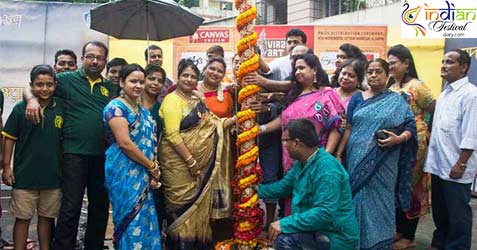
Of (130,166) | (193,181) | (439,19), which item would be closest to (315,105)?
(193,181)

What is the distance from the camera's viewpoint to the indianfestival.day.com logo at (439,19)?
8562 mm

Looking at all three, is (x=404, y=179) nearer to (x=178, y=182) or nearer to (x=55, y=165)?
(x=178, y=182)

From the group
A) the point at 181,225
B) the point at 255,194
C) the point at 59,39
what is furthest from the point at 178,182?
the point at 59,39

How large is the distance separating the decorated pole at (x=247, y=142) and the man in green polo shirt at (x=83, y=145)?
3.68 ft

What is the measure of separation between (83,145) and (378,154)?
2273mm

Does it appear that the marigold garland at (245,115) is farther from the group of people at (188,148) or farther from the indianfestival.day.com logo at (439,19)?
the indianfestival.day.com logo at (439,19)

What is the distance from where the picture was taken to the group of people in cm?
347

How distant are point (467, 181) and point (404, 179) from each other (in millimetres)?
633

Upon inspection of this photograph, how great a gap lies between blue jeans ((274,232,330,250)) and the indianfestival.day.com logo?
256 inches

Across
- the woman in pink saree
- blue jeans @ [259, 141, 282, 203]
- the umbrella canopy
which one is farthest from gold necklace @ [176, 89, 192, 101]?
the umbrella canopy

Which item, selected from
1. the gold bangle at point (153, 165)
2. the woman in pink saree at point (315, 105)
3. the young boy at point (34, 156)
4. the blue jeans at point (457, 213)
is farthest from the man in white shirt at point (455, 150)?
the young boy at point (34, 156)

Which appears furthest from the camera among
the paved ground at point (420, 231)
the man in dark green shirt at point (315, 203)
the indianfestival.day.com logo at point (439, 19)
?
the indianfestival.day.com logo at point (439, 19)

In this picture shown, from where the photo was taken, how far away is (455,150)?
4031mm

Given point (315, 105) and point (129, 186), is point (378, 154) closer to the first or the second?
point (315, 105)
